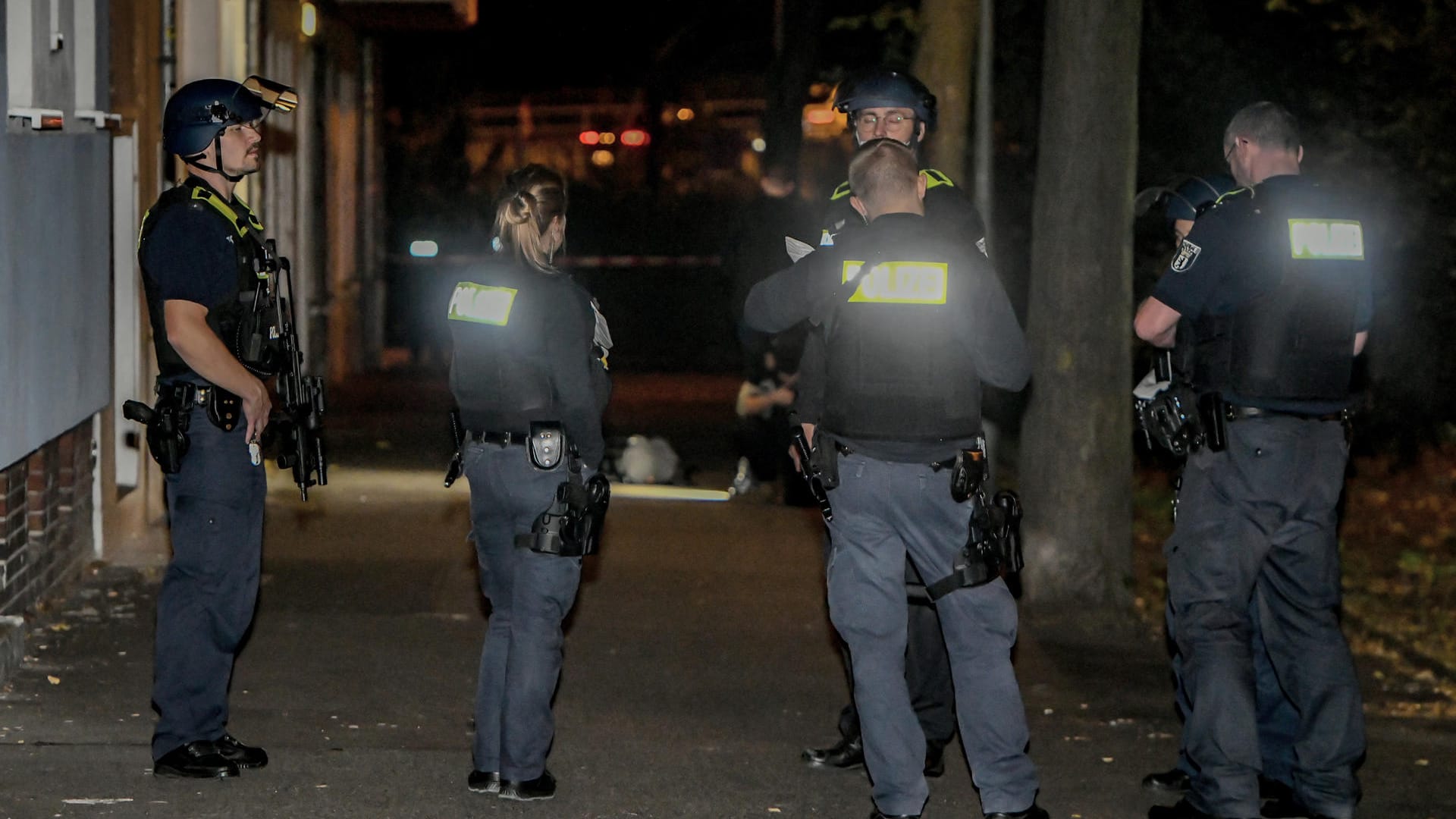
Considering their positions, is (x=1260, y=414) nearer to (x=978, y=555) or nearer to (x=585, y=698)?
(x=978, y=555)

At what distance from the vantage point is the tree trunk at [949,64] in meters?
11.2

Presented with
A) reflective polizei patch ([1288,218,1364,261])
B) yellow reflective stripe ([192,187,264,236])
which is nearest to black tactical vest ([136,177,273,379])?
yellow reflective stripe ([192,187,264,236])

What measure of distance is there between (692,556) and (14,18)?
13.8 ft

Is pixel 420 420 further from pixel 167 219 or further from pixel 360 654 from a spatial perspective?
pixel 167 219

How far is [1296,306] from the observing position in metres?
5.16

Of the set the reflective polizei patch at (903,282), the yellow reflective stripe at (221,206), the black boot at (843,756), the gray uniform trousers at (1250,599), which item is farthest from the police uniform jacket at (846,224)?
the yellow reflective stripe at (221,206)

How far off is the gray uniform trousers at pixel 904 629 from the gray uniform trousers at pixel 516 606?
798mm

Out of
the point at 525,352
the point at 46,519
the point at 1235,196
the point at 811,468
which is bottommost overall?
the point at 46,519

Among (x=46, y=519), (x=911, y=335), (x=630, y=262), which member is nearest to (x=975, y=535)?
(x=911, y=335)

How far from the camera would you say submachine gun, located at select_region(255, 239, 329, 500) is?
5367mm

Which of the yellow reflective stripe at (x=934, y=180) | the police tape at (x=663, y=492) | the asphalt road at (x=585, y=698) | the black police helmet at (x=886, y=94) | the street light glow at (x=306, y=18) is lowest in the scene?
the asphalt road at (x=585, y=698)

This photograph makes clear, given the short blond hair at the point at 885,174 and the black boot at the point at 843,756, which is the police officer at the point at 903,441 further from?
the black boot at the point at 843,756

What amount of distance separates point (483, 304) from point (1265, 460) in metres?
2.23

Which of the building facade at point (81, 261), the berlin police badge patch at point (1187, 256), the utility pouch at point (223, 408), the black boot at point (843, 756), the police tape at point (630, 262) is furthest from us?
the police tape at point (630, 262)
